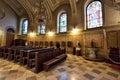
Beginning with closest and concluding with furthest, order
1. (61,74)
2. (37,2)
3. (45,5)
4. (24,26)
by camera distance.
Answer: (61,74) → (37,2) → (45,5) → (24,26)

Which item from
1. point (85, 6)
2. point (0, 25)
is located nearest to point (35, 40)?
point (0, 25)

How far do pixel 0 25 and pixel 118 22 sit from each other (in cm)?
1464


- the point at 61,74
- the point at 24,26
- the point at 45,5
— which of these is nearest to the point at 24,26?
the point at 24,26

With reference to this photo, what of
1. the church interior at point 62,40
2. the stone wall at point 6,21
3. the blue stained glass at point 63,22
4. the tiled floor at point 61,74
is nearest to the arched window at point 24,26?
the church interior at point 62,40

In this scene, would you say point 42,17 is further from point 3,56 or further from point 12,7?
point 12,7

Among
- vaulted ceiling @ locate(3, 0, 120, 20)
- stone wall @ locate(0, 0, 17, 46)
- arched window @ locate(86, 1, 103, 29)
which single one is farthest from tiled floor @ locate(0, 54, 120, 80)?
stone wall @ locate(0, 0, 17, 46)

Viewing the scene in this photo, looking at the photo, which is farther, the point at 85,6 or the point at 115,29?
the point at 85,6

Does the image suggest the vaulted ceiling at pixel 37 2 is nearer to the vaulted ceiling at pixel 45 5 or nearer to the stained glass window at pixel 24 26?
the vaulted ceiling at pixel 45 5

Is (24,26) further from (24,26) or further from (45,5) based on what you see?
(45,5)

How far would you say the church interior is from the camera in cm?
333

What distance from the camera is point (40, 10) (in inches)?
234

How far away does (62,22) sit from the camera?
32.6 feet

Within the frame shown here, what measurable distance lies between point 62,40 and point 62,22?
2.58 metres

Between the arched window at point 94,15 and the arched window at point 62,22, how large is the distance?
296cm
